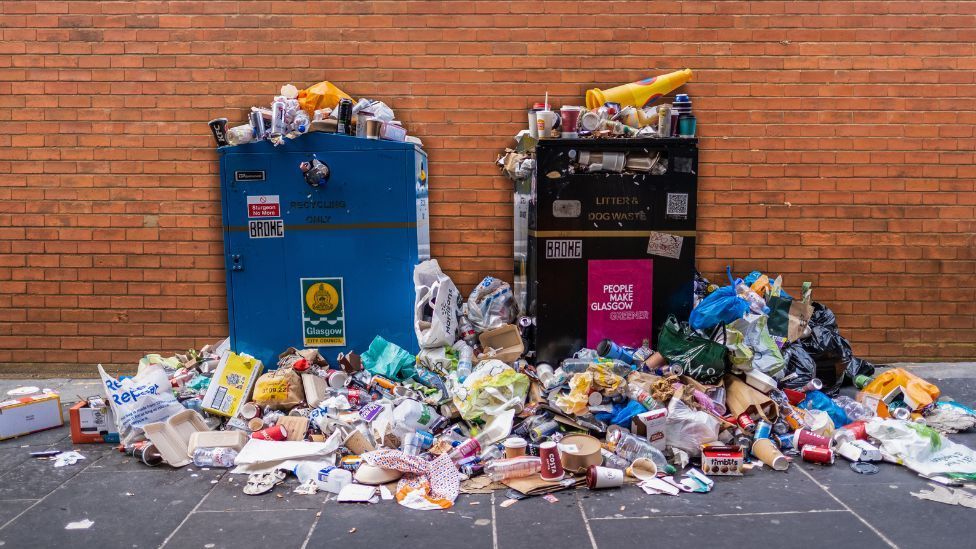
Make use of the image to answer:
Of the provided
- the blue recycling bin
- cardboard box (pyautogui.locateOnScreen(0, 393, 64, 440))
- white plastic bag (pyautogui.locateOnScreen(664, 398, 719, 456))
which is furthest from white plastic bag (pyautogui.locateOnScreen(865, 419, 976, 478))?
cardboard box (pyautogui.locateOnScreen(0, 393, 64, 440))

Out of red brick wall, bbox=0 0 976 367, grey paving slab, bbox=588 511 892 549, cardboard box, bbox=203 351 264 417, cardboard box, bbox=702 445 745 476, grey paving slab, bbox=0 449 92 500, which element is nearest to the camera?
grey paving slab, bbox=588 511 892 549

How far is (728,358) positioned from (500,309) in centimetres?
171

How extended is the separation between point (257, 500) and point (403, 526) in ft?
2.91

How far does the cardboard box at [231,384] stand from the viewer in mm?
4934

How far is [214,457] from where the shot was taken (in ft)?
14.5

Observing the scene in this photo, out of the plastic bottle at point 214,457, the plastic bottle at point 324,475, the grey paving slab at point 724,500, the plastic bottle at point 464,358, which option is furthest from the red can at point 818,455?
the plastic bottle at point 214,457

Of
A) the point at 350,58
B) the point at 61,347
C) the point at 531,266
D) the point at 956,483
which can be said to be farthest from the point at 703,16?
the point at 61,347

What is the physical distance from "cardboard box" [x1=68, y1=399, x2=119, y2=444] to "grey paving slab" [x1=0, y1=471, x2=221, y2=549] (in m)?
0.52

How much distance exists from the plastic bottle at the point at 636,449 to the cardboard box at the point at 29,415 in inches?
151

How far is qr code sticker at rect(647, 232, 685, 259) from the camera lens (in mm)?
5230

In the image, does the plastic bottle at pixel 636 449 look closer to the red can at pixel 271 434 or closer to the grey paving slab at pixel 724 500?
the grey paving slab at pixel 724 500

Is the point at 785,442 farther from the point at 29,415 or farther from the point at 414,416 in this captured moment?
the point at 29,415

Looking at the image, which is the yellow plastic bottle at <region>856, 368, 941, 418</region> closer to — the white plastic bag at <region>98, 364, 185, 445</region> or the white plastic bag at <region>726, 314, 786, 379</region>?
the white plastic bag at <region>726, 314, 786, 379</region>

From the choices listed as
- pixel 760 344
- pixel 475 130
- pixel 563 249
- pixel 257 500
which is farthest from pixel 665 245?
pixel 257 500
